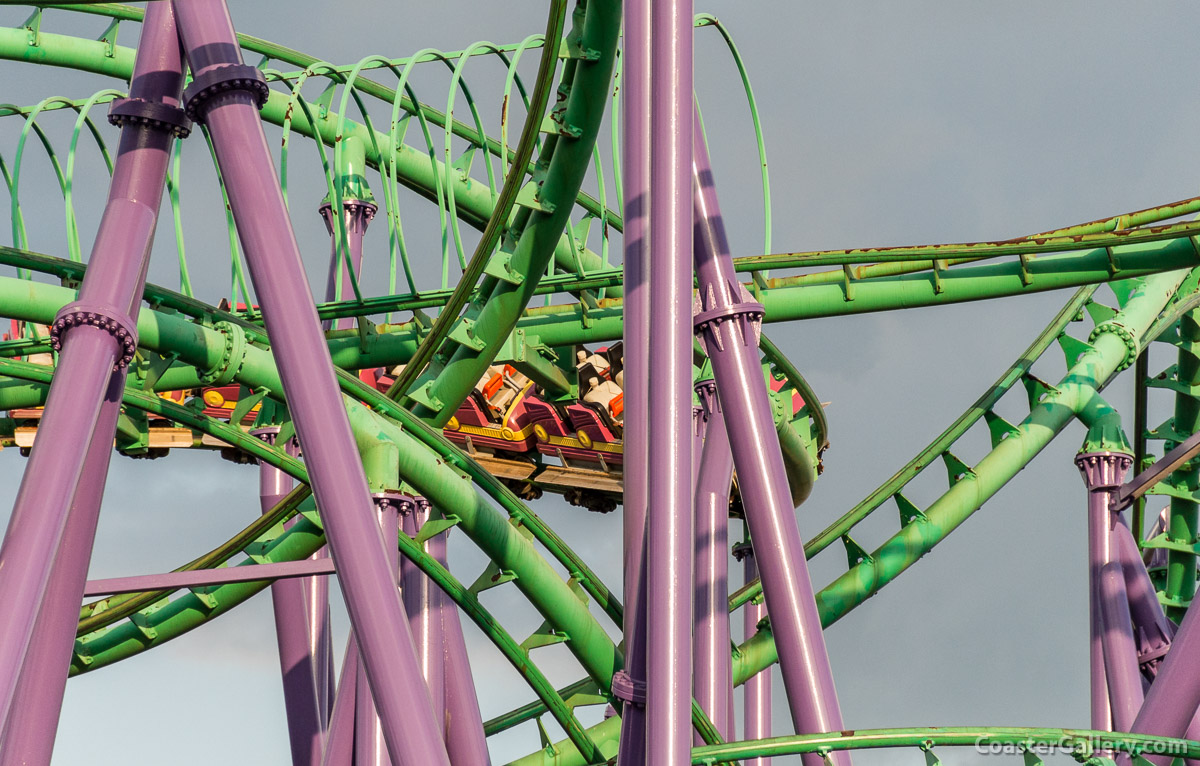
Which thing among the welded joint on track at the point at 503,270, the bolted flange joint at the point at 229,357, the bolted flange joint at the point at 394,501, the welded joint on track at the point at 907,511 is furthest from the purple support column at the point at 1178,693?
the bolted flange joint at the point at 229,357

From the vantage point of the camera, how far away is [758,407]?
5492mm

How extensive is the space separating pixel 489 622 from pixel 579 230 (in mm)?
3008

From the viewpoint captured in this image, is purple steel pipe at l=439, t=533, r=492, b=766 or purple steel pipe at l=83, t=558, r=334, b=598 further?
purple steel pipe at l=439, t=533, r=492, b=766

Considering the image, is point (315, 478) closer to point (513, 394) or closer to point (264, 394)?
point (264, 394)

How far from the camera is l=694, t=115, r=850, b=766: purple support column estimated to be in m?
5.14

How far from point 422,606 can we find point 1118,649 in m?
3.20

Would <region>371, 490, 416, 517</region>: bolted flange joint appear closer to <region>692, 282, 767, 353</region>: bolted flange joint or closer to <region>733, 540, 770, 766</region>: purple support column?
<region>692, 282, 767, 353</region>: bolted flange joint

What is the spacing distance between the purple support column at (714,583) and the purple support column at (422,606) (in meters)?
1.33

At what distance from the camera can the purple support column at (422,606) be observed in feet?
20.5

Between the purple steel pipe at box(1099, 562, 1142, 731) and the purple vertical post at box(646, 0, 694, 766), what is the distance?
3829 mm

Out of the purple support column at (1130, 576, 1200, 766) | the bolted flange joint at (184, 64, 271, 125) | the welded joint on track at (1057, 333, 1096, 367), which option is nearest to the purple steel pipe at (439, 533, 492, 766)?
the bolted flange joint at (184, 64, 271, 125)

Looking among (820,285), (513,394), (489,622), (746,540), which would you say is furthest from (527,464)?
(489,622)

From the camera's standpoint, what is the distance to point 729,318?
564cm

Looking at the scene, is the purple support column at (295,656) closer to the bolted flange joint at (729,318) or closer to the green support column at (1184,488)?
the bolted flange joint at (729,318)
